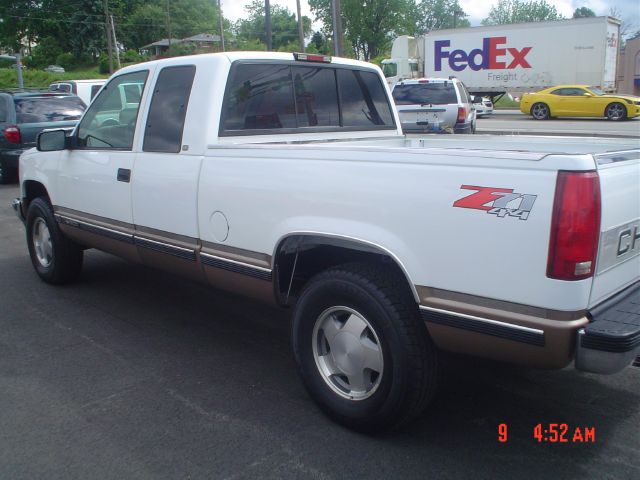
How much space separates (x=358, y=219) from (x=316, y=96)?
76.5 inches

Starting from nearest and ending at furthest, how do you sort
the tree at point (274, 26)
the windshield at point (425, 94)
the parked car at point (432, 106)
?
the parked car at point (432, 106), the windshield at point (425, 94), the tree at point (274, 26)

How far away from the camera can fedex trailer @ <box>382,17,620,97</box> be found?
93.1ft

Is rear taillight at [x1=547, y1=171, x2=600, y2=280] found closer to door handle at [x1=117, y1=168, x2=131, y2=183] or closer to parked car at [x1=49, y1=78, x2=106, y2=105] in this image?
door handle at [x1=117, y1=168, x2=131, y2=183]

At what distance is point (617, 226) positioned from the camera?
2.68 metres

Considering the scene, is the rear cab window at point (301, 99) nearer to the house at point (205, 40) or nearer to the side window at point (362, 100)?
the side window at point (362, 100)

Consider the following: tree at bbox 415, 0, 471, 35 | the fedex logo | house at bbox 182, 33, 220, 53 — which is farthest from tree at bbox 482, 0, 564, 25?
the fedex logo

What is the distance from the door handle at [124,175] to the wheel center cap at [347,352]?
2127mm

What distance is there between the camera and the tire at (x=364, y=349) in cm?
297

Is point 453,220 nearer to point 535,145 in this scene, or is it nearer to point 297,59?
point 535,145

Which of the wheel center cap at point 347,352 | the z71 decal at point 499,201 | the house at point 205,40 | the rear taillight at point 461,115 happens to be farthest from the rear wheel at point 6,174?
the house at point 205,40

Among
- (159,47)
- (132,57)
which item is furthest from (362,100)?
(159,47)

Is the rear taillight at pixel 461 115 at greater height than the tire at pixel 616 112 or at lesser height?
greater

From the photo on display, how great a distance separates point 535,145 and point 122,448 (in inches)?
119

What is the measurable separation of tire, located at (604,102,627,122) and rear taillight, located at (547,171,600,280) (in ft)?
81.2
